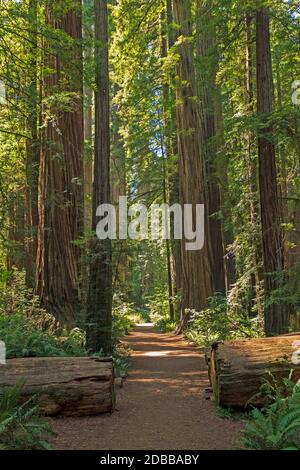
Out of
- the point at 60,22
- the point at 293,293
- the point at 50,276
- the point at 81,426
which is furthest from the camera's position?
the point at 60,22

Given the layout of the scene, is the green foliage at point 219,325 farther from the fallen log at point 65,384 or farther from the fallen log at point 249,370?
the fallen log at point 65,384

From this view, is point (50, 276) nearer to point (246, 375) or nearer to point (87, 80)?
point (87, 80)

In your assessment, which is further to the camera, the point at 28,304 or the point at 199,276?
the point at 199,276

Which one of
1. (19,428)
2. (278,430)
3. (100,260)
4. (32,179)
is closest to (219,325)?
(100,260)

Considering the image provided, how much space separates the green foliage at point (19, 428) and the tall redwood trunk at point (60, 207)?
5.57 metres

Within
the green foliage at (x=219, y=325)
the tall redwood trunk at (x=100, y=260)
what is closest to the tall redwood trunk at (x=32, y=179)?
the tall redwood trunk at (x=100, y=260)

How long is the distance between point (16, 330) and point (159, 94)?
560 inches

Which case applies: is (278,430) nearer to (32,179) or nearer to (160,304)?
(32,179)

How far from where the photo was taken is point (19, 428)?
4930 mm

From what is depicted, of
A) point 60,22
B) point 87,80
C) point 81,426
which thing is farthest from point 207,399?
point 60,22

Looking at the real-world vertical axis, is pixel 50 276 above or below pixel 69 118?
below

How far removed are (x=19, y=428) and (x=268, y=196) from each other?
23.3 feet

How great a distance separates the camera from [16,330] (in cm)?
821

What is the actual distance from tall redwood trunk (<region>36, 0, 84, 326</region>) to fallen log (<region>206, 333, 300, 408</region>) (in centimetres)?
526
